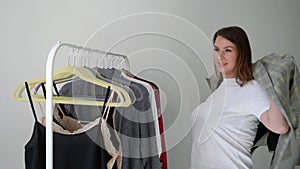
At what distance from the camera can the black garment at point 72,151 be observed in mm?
1080

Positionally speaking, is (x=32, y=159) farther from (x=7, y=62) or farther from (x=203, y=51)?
(x=7, y=62)

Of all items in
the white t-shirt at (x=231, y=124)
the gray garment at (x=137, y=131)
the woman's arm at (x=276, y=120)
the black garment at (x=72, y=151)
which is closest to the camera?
the black garment at (x=72, y=151)

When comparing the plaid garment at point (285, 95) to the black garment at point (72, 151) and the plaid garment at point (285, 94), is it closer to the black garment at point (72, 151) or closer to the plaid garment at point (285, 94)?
the plaid garment at point (285, 94)

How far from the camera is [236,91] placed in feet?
4.85

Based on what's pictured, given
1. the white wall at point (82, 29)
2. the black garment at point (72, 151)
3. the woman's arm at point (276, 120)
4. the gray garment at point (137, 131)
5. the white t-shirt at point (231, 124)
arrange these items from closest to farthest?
the black garment at point (72, 151) < the gray garment at point (137, 131) < the woman's arm at point (276, 120) < the white t-shirt at point (231, 124) < the white wall at point (82, 29)

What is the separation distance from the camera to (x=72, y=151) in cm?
112

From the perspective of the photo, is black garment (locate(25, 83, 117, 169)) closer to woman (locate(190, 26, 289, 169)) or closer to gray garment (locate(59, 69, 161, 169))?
gray garment (locate(59, 69, 161, 169))

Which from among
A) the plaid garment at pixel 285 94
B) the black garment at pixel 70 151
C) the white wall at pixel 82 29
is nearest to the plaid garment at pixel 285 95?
the plaid garment at pixel 285 94

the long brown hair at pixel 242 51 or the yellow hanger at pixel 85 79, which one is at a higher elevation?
the long brown hair at pixel 242 51

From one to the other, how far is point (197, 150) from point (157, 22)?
0.71 m

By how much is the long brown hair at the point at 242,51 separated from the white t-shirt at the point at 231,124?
41 millimetres

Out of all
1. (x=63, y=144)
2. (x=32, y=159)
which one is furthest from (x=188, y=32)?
(x=32, y=159)

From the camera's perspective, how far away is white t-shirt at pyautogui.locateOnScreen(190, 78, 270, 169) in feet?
4.61

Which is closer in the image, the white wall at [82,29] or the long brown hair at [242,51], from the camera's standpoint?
the long brown hair at [242,51]
